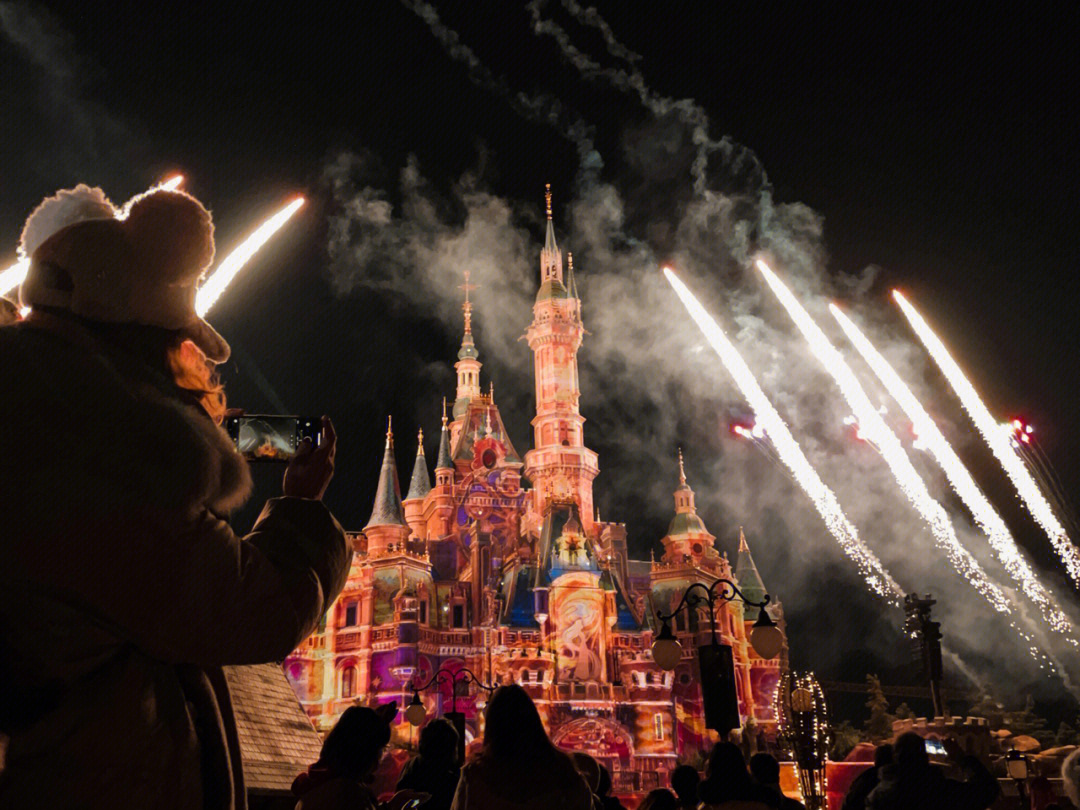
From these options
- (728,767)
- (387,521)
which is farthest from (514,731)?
(387,521)

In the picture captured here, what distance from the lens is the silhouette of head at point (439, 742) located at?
4.81 meters

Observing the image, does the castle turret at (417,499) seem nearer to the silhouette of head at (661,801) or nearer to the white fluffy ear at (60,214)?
the silhouette of head at (661,801)

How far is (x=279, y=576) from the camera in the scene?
1740 mm

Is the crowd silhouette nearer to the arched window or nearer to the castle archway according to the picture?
the castle archway

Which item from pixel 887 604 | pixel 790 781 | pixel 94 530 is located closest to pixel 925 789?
pixel 94 530

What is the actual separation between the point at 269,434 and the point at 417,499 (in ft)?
168

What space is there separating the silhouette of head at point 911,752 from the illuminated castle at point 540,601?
35.9 m

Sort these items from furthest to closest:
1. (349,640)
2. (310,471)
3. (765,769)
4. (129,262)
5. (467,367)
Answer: (467,367), (349,640), (765,769), (310,471), (129,262)

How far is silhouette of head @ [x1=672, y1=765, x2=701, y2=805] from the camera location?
719 centimetres

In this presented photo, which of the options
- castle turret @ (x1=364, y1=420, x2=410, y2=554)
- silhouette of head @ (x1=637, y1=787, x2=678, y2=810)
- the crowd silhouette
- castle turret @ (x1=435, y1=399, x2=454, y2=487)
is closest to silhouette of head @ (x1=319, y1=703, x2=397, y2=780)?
the crowd silhouette

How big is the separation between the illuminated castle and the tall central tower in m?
0.11

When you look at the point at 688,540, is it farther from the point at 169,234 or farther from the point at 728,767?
the point at 169,234

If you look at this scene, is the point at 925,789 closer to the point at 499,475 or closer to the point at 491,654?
the point at 491,654

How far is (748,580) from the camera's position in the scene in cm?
5500
